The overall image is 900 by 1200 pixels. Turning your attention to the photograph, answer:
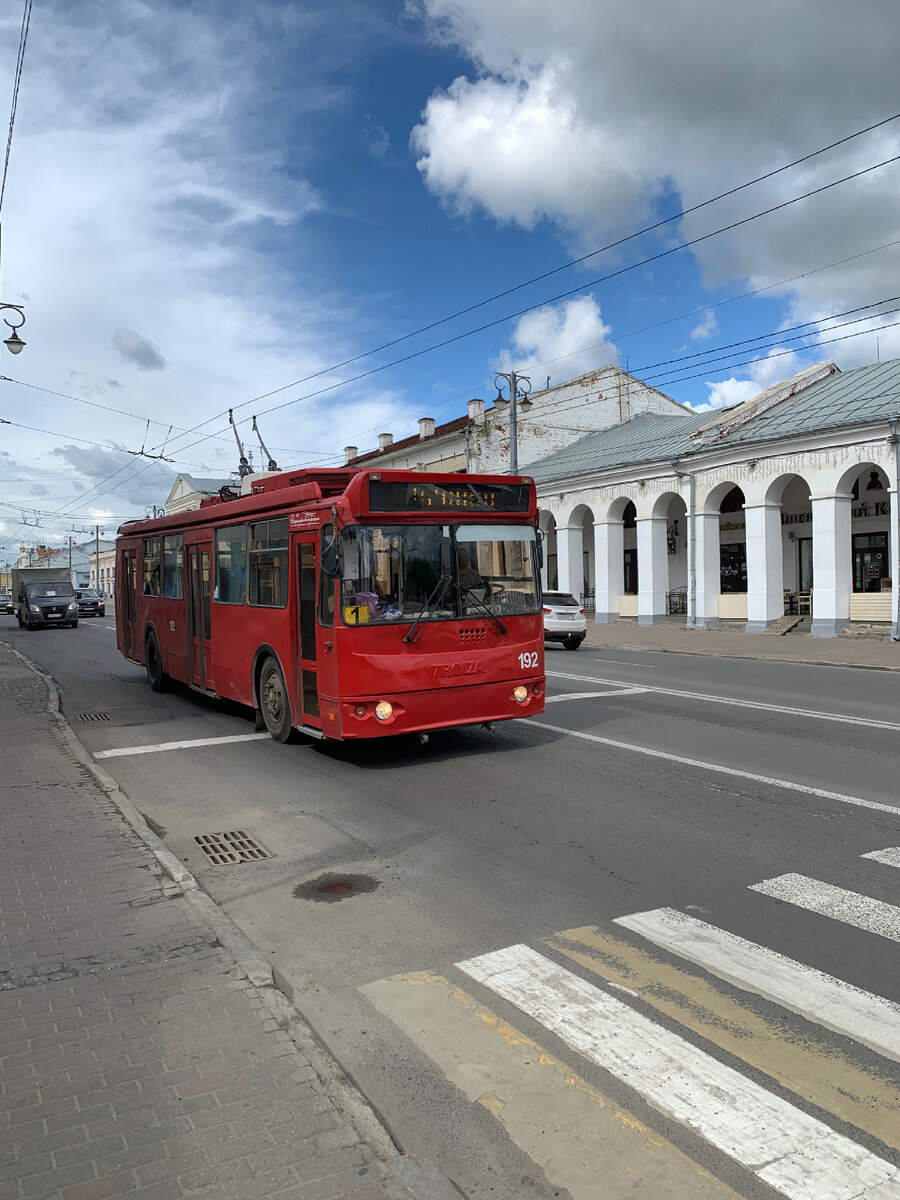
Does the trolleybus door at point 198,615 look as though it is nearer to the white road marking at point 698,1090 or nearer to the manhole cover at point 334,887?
the manhole cover at point 334,887

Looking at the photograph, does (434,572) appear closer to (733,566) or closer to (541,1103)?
(541,1103)

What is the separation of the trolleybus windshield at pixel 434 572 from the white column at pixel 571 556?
94.5 ft

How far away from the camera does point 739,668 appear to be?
18.7 metres

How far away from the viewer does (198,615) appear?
12.7m

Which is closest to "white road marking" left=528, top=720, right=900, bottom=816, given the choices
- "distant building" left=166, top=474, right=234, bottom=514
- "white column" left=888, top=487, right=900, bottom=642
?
"white column" left=888, top=487, right=900, bottom=642

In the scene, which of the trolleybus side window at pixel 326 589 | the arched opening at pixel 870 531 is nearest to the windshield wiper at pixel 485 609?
the trolleybus side window at pixel 326 589

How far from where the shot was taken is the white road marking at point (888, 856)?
5852mm

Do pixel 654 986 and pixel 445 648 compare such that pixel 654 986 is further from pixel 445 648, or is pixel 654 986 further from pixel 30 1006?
pixel 445 648

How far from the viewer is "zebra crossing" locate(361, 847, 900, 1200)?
296 cm

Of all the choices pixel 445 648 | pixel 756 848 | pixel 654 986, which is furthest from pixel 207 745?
pixel 654 986

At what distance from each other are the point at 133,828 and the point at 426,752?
11.8ft

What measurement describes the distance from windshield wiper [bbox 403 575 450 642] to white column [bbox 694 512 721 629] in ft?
77.9

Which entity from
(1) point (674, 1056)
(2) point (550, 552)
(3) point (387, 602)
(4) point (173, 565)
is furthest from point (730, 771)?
(2) point (550, 552)

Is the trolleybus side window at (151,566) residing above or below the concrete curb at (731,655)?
above
